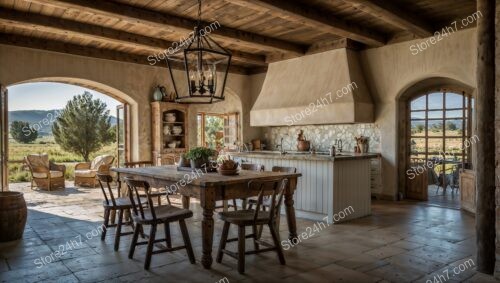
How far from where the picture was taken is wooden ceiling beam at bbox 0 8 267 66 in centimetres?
544

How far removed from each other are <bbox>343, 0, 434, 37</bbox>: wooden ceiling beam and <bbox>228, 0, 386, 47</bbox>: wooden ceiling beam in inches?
26.0

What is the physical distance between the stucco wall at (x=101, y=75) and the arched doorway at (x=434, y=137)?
4.71m

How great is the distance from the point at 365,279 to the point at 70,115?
38.0 feet

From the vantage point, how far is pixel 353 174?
5656 millimetres

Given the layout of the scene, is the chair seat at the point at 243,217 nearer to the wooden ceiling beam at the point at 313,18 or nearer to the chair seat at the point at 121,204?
the chair seat at the point at 121,204

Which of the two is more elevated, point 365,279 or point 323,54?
point 323,54

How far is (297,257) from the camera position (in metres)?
3.80

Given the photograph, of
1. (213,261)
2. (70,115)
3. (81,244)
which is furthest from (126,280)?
(70,115)

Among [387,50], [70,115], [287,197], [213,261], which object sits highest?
[387,50]

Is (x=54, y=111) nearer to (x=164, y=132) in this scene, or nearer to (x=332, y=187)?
(x=164, y=132)

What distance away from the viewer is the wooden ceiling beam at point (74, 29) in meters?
5.44

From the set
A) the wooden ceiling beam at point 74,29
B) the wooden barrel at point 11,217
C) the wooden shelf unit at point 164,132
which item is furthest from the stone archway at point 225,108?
the wooden barrel at point 11,217

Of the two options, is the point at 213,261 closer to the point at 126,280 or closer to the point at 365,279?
the point at 126,280

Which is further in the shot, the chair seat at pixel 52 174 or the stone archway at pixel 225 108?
the stone archway at pixel 225 108
